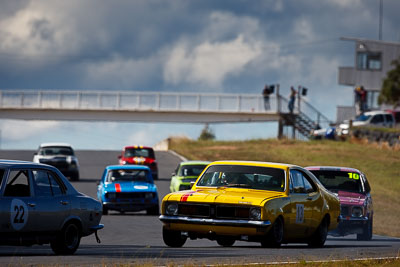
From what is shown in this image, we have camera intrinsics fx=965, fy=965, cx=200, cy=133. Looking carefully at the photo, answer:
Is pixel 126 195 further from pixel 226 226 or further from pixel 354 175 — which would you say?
pixel 226 226

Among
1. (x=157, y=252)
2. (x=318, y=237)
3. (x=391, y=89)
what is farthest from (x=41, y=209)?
(x=391, y=89)

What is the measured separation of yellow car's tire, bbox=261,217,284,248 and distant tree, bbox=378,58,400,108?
62.1 metres

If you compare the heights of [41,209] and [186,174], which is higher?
[41,209]

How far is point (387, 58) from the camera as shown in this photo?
273ft

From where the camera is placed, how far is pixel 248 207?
1484 centimetres

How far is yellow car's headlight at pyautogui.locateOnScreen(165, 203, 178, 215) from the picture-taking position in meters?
15.2

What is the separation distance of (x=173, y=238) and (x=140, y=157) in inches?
1015

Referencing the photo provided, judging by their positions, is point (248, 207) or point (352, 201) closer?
point (248, 207)

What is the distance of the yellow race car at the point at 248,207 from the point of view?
14852 mm

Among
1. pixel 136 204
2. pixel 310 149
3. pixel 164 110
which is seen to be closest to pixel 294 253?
pixel 136 204

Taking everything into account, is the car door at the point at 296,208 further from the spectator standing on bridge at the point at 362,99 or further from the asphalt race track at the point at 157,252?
the spectator standing on bridge at the point at 362,99

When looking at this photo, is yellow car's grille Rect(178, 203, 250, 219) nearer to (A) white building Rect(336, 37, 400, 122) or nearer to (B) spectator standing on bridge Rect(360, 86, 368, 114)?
(B) spectator standing on bridge Rect(360, 86, 368, 114)

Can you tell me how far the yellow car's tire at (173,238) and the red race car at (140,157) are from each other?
81.9ft

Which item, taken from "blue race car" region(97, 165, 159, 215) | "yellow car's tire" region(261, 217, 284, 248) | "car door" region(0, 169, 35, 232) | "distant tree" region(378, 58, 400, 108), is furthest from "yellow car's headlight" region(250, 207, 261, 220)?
"distant tree" region(378, 58, 400, 108)
